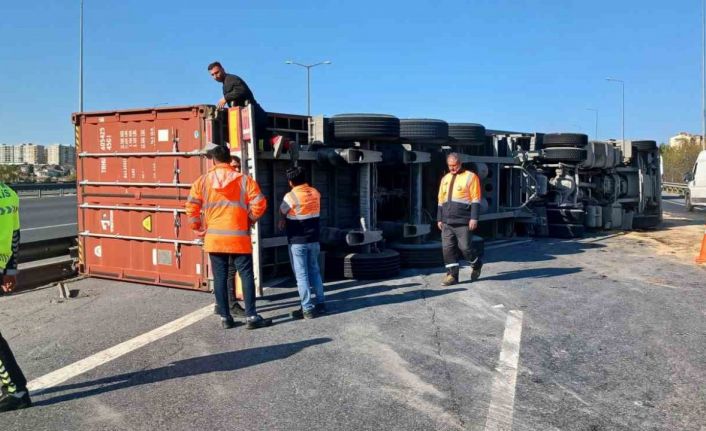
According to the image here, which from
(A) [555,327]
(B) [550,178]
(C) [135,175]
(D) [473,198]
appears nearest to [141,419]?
(A) [555,327]

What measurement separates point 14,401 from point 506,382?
133 inches

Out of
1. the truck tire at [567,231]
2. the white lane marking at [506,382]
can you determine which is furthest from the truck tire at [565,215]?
the white lane marking at [506,382]

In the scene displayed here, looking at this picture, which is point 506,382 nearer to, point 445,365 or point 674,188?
point 445,365

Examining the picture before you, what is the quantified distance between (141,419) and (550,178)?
12.9 metres

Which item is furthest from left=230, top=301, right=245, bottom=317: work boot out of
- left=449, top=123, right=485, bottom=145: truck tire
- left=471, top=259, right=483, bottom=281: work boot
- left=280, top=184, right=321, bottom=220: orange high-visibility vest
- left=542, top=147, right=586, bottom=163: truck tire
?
left=542, top=147, right=586, bottom=163: truck tire

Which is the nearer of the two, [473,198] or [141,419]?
[141,419]

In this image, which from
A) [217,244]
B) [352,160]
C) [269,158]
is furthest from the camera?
[352,160]

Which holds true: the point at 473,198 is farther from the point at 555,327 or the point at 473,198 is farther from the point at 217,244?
the point at 217,244

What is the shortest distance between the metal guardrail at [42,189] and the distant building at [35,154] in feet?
208

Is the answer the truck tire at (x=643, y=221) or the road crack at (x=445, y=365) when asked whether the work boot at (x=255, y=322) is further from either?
the truck tire at (x=643, y=221)

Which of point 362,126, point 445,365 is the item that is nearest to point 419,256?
point 362,126

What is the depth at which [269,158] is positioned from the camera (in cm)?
761

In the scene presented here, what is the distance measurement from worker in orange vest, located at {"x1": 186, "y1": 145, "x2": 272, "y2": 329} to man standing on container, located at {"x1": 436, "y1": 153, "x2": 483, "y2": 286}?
10.2 feet

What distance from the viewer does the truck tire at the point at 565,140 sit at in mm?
14469
